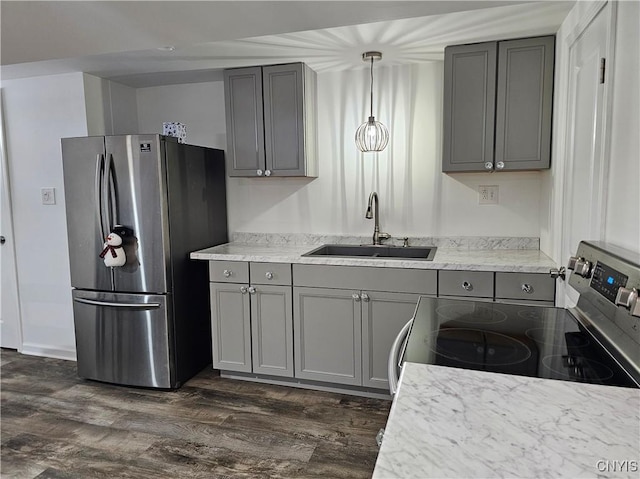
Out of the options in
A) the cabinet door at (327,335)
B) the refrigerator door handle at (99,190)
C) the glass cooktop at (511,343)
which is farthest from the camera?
the refrigerator door handle at (99,190)

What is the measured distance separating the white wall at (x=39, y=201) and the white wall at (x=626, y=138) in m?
3.20

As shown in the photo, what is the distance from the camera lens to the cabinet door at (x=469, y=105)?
2.49 m

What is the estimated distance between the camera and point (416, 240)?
3.04 metres

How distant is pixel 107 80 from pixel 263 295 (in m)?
2.06

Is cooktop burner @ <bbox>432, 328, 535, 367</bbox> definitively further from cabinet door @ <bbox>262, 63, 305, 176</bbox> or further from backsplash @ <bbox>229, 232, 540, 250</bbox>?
cabinet door @ <bbox>262, 63, 305, 176</bbox>

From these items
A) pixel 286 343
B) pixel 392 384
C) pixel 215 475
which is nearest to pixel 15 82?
pixel 286 343

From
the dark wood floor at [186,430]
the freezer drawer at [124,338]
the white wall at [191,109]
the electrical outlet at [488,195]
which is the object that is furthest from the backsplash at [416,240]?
the dark wood floor at [186,430]

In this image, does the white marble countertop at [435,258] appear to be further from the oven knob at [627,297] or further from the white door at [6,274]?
the white door at [6,274]

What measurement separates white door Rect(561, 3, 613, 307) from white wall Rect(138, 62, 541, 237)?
78 cm

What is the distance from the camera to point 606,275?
47.8 inches

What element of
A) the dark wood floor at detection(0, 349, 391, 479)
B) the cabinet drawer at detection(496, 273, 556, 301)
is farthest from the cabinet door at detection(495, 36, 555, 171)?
the dark wood floor at detection(0, 349, 391, 479)

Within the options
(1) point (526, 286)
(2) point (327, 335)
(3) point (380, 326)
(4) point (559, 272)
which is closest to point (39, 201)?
(2) point (327, 335)

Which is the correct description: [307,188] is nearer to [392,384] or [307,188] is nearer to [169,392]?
[169,392]

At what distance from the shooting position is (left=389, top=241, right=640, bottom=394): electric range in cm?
98
